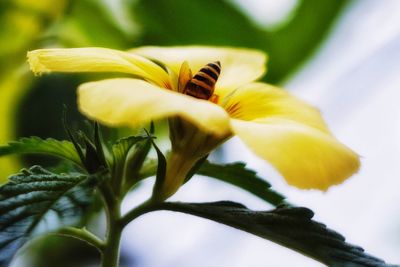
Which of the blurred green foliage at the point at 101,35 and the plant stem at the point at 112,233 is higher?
the blurred green foliage at the point at 101,35

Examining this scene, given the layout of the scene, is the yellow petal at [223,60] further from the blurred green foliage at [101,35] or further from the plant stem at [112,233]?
the blurred green foliage at [101,35]

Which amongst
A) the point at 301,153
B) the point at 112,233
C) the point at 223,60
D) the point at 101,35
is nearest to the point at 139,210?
the point at 112,233

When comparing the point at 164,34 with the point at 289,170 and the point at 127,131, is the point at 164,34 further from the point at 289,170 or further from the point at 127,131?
the point at 289,170

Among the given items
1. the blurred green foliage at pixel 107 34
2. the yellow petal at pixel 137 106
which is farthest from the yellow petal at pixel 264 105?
the blurred green foliage at pixel 107 34

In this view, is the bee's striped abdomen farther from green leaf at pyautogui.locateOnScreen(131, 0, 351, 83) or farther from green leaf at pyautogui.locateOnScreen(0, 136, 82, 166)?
green leaf at pyautogui.locateOnScreen(131, 0, 351, 83)

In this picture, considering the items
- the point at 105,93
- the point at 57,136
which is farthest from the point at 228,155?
the point at 105,93

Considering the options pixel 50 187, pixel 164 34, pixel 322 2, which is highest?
pixel 322 2

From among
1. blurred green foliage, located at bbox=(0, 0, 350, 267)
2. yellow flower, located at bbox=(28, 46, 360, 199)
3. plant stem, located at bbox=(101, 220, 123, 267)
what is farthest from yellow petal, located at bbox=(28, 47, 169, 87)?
blurred green foliage, located at bbox=(0, 0, 350, 267)

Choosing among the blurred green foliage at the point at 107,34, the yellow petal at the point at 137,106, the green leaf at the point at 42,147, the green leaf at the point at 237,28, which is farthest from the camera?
the green leaf at the point at 237,28

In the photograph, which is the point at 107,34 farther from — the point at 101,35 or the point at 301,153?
the point at 301,153
